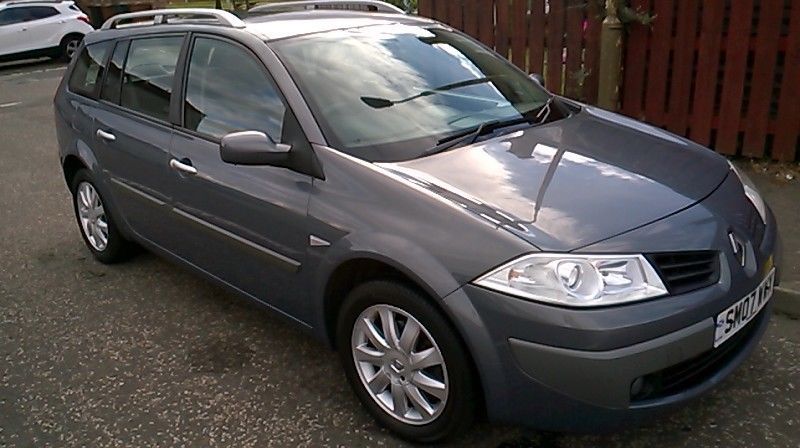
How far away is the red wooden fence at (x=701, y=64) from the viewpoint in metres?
5.29

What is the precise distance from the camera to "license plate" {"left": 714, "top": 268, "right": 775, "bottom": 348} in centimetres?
233

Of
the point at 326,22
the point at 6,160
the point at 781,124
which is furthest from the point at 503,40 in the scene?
the point at 6,160

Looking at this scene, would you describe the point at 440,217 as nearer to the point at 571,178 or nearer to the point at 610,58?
the point at 571,178

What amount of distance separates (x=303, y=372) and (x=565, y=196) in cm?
151

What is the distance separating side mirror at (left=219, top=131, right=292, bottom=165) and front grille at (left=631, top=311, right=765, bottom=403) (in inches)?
63.1

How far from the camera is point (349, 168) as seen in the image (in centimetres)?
268

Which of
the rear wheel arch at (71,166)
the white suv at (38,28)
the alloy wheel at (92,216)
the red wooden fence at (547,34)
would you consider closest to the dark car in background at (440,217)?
the alloy wheel at (92,216)

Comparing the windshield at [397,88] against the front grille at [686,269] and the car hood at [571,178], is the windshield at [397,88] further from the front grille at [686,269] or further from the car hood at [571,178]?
the front grille at [686,269]

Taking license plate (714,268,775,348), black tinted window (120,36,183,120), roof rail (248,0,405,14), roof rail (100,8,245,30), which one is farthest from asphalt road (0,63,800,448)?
roof rail (248,0,405,14)

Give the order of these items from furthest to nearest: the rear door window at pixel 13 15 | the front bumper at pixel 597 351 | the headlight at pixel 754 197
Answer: the rear door window at pixel 13 15
the headlight at pixel 754 197
the front bumper at pixel 597 351

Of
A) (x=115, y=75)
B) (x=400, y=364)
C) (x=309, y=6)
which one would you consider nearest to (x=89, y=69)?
(x=115, y=75)

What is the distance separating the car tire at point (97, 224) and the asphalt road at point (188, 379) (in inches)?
3.9

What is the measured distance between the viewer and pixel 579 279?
7.18ft

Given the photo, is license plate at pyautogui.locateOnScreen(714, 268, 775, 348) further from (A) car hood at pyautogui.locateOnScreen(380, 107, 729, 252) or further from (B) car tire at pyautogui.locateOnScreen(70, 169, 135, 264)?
(B) car tire at pyautogui.locateOnScreen(70, 169, 135, 264)
